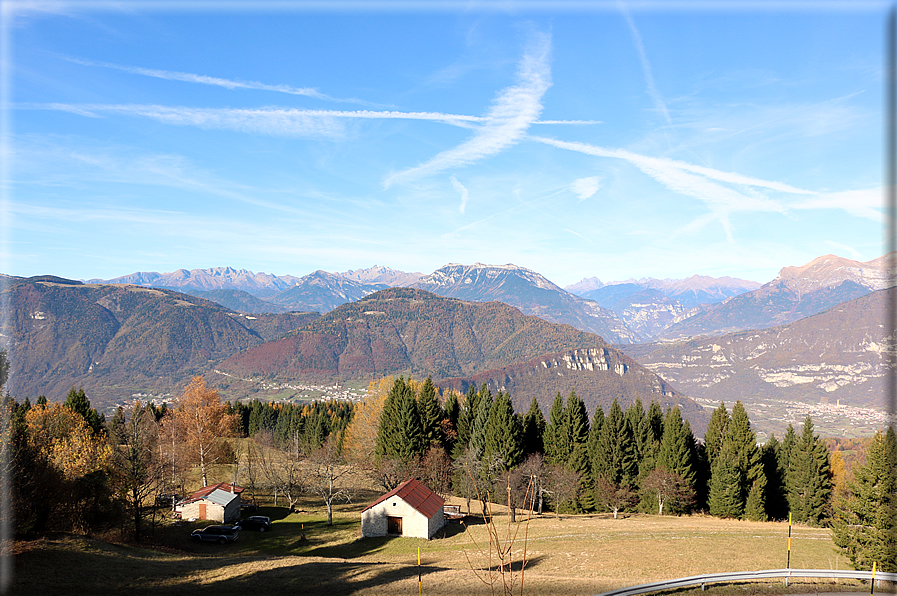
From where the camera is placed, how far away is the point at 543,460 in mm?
62344

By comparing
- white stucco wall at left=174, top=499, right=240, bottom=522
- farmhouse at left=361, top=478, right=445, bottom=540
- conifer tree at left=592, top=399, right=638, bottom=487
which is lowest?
white stucco wall at left=174, top=499, right=240, bottom=522

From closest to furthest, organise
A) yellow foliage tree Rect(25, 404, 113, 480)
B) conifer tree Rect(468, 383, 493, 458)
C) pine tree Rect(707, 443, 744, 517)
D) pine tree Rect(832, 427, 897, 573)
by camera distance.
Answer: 1. pine tree Rect(832, 427, 897, 573)
2. yellow foliage tree Rect(25, 404, 113, 480)
3. pine tree Rect(707, 443, 744, 517)
4. conifer tree Rect(468, 383, 493, 458)

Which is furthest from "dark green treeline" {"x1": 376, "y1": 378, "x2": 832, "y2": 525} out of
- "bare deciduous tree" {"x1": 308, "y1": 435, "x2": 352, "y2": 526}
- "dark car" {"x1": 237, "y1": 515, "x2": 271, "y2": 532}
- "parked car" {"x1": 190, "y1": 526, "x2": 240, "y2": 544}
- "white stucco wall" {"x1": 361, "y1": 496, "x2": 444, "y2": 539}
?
"parked car" {"x1": 190, "y1": 526, "x2": 240, "y2": 544}

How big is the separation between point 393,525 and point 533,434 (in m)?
28.1

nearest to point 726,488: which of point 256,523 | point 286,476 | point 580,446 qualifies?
point 580,446

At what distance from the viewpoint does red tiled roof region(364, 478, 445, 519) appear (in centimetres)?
4494

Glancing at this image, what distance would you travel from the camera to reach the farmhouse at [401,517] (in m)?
44.2

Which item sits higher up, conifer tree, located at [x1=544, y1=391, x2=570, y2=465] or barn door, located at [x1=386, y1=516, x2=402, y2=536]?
conifer tree, located at [x1=544, y1=391, x2=570, y2=465]

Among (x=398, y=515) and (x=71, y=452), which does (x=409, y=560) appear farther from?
(x=71, y=452)

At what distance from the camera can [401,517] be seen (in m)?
44.8

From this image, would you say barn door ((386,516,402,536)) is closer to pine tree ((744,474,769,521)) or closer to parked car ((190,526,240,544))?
parked car ((190,526,240,544))

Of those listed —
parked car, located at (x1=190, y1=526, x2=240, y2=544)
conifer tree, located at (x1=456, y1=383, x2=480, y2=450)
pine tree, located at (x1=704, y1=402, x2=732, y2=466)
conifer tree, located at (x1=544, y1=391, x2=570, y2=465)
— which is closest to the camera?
parked car, located at (x1=190, y1=526, x2=240, y2=544)

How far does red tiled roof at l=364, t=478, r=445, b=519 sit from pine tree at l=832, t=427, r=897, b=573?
103 feet

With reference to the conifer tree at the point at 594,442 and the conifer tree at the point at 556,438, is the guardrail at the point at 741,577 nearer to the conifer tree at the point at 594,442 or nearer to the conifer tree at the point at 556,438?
the conifer tree at the point at 594,442
